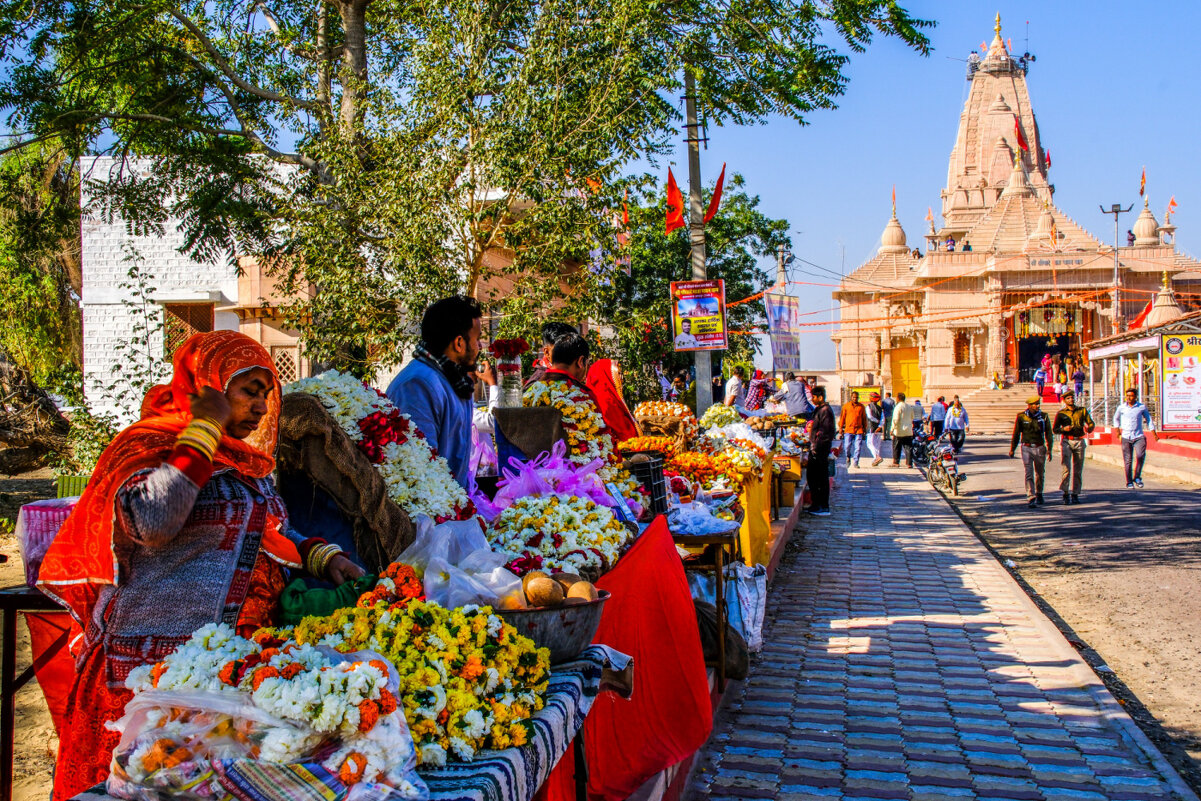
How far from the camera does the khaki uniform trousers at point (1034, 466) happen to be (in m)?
14.1

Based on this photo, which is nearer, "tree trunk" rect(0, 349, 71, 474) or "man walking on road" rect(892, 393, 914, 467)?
"tree trunk" rect(0, 349, 71, 474)

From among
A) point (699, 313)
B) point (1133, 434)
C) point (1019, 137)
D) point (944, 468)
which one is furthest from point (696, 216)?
point (1019, 137)

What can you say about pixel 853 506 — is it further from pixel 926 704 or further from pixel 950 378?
pixel 950 378

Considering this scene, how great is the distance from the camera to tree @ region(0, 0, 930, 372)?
7465 millimetres

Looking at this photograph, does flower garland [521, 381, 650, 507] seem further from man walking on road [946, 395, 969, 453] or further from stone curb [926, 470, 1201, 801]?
man walking on road [946, 395, 969, 453]

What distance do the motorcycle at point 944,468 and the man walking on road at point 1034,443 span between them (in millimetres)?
1727

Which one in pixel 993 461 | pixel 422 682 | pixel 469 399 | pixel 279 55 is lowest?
pixel 993 461

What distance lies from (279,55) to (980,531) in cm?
1079

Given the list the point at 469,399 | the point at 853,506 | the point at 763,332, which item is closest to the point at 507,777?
the point at 469,399

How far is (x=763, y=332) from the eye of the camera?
81.1 feet

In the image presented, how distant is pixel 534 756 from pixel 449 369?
209cm

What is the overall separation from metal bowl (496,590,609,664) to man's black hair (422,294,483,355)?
1.58 metres

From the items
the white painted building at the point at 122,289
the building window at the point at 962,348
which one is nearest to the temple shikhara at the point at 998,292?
the building window at the point at 962,348

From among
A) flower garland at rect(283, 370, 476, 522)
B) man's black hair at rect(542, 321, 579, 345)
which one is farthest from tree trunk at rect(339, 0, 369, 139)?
flower garland at rect(283, 370, 476, 522)
